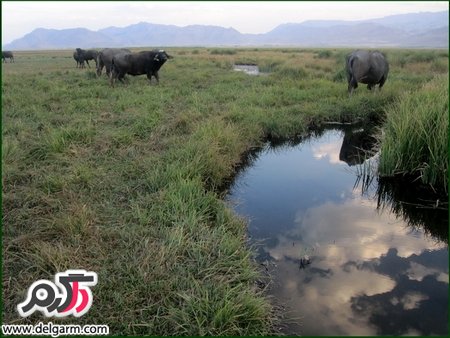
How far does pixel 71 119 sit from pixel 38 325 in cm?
563

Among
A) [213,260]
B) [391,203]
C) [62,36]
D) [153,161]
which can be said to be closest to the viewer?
[213,260]

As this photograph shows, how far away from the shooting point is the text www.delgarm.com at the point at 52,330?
7.87 ft

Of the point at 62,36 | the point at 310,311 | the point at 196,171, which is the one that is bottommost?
the point at 310,311

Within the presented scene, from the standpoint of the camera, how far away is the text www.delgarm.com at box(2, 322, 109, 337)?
7.87 feet

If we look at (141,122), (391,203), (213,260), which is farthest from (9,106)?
A: (391,203)

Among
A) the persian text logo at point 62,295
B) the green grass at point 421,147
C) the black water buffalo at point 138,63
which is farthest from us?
the black water buffalo at point 138,63

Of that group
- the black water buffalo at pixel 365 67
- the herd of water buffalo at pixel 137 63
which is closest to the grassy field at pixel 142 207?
the black water buffalo at pixel 365 67

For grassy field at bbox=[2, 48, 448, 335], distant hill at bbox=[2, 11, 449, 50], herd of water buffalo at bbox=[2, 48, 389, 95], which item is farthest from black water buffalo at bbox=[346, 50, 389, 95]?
distant hill at bbox=[2, 11, 449, 50]

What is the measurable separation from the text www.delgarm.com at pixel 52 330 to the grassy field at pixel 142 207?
2.1 inches

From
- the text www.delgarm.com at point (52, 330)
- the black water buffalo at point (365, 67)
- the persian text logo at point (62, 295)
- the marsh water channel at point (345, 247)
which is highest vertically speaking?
the black water buffalo at point (365, 67)

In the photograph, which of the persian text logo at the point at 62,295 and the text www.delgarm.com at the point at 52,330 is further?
the persian text logo at the point at 62,295

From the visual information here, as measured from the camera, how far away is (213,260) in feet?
10.2

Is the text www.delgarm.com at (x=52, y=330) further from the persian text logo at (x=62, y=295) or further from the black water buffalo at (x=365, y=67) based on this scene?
the black water buffalo at (x=365, y=67)

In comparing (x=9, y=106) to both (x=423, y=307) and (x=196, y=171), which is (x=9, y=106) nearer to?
(x=196, y=171)
